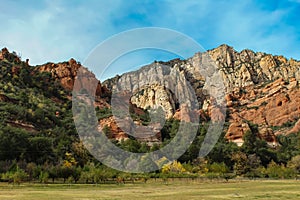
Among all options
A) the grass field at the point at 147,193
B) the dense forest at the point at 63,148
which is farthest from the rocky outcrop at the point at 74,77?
the grass field at the point at 147,193

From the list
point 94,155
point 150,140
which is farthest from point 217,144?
point 94,155

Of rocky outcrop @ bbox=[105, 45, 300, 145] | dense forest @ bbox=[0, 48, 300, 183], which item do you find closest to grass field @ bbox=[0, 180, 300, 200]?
dense forest @ bbox=[0, 48, 300, 183]

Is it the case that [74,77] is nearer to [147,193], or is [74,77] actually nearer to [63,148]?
[63,148]

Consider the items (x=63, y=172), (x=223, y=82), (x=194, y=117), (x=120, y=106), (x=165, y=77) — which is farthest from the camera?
(x=223, y=82)

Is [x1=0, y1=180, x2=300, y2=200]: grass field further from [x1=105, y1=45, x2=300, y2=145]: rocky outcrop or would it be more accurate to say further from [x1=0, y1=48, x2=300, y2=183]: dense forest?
[x1=105, y1=45, x2=300, y2=145]: rocky outcrop

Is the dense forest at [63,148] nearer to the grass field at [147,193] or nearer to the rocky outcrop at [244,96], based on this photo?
the grass field at [147,193]

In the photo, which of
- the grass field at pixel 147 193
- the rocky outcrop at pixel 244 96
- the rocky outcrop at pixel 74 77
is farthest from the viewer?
the rocky outcrop at pixel 244 96

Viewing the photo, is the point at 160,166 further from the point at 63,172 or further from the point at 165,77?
the point at 165,77

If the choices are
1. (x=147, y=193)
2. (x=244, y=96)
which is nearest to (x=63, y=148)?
(x=147, y=193)

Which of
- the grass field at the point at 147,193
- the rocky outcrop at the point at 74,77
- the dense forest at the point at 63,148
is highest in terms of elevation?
the rocky outcrop at the point at 74,77

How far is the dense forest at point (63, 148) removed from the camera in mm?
53094

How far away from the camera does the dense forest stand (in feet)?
174

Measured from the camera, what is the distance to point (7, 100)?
264 ft

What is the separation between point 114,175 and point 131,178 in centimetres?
277
